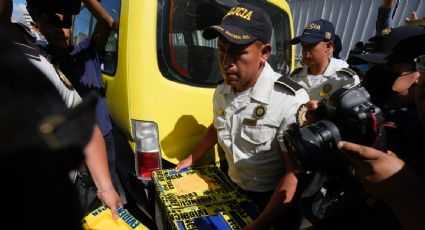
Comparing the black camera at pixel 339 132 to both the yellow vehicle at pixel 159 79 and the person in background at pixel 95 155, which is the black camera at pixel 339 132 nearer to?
the person in background at pixel 95 155

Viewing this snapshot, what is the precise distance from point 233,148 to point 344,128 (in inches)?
28.5

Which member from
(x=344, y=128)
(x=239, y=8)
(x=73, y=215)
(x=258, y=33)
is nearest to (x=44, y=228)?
(x=73, y=215)

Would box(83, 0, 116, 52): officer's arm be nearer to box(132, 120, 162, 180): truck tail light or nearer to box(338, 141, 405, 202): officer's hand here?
box(132, 120, 162, 180): truck tail light

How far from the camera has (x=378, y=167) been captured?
0.82 meters

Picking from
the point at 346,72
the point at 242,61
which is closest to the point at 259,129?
the point at 242,61

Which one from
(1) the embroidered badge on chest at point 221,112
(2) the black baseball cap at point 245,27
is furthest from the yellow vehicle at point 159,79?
(2) the black baseball cap at point 245,27

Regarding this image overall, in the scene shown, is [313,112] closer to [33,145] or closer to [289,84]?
[289,84]

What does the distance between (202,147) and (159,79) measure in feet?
1.78

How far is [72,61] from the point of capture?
200 centimetres

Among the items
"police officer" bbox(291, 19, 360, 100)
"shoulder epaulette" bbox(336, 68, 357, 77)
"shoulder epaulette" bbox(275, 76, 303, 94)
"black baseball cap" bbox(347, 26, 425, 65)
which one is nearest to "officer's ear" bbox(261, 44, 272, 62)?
"shoulder epaulette" bbox(275, 76, 303, 94)

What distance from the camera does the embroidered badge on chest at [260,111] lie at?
1.49 meters

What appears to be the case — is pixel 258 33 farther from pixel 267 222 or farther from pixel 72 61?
pixel 72 61

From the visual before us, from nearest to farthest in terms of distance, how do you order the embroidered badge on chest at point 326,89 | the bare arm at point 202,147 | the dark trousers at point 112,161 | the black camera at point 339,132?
the black camera at point 339,132
the bare arm at point 202,147
the dark trousers at point 112,161
the embroidered badge on chest at point 326,89

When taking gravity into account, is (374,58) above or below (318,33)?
below
